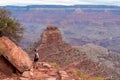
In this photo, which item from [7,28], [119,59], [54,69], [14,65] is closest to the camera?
[14,65]

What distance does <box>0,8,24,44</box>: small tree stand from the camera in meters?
23.9

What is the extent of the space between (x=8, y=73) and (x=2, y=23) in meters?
4.34

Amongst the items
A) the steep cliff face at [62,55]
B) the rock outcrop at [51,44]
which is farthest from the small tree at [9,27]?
the rock outcrop at [51,44]

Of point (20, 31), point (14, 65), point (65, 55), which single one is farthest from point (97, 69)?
point (14, 65)

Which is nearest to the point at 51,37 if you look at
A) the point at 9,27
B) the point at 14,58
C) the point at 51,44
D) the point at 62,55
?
the point at 51,44

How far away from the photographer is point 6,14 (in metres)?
25.3

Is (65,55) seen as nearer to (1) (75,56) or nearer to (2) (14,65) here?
(1) (75,56)

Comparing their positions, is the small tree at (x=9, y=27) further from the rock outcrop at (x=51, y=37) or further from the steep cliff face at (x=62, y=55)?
the rock outcrop at (x=51, y=37)

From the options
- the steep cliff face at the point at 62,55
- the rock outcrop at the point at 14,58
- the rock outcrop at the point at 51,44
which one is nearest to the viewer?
the rock outcrop at the point at 14,58

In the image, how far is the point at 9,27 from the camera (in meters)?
24.3

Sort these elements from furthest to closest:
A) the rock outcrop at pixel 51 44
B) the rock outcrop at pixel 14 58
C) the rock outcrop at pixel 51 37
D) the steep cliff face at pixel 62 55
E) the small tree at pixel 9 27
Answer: the rock outcrop at pixel 51 37 → the rock outcrop at pixel 51 44 → the steep cliff face at pixel 62 55 → the small tree at pixel 9 27 → the rock outcrop at pixel 14 58

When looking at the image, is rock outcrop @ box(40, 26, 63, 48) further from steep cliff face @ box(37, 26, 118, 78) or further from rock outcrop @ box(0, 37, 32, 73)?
rock outcrop @ box(0, 37, 32, 73)

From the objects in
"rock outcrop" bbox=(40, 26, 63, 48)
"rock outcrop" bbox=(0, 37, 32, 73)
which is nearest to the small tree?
"rock outcrop" bbox=(0, 37, 32, 73)

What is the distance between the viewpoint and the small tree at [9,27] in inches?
939
